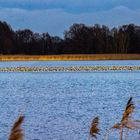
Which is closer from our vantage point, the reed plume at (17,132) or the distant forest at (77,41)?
the reed plume at (17,132)

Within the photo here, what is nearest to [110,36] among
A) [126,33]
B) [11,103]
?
[126,33]

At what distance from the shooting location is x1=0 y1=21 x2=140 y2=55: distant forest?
119 meters

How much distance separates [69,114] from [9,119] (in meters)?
2.79

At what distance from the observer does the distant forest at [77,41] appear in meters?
119

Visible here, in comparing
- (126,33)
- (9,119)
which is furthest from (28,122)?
(126,33)

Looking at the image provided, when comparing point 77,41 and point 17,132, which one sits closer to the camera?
point 17,132

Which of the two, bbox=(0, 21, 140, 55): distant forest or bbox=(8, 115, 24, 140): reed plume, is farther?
bbox=(0, 21, 140, 55): distant forest

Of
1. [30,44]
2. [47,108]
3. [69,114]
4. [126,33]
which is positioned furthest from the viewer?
[30,44]

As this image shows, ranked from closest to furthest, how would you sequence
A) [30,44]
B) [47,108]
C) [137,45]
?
[47,108], [137,45], [30,44]

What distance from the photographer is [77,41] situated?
125500 mm

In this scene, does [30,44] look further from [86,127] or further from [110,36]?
[86,127]

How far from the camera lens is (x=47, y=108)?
2445cm

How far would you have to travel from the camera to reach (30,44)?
135 m

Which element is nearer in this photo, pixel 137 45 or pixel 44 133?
pixel 44 133
